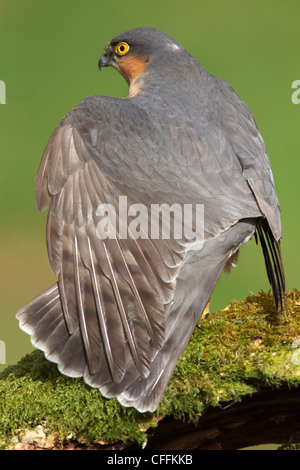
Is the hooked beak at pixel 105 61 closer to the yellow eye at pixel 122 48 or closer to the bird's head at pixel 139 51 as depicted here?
the bird's head at pixel 139 51

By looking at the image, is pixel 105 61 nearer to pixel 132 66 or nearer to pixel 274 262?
pixel 132 66

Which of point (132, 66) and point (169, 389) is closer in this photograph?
point (169, 389)

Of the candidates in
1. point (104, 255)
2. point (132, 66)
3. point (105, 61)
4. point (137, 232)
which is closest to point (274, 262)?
point (137, 232)

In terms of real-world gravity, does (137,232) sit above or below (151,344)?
above

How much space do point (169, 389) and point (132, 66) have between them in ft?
8.37

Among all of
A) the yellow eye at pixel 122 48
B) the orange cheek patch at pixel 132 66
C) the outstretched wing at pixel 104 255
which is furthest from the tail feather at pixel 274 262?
the yellow eye at pixel 122 48

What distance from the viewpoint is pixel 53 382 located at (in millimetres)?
2959

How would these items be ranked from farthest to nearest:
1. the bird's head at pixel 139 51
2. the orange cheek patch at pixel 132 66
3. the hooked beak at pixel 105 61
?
1. the hooked beak at pixel 105 61
2. the orange cheek patch at pixel 132 66
3. the bird's head at pixel 139 51

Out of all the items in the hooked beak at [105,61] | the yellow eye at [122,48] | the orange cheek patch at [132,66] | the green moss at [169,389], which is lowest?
the green moss at [169,389]

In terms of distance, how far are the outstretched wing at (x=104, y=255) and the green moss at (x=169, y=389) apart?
0.19 m

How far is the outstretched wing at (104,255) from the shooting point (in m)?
2.85

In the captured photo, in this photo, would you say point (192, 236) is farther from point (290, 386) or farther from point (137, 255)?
point (290, 386)

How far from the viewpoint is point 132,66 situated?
4570mm
